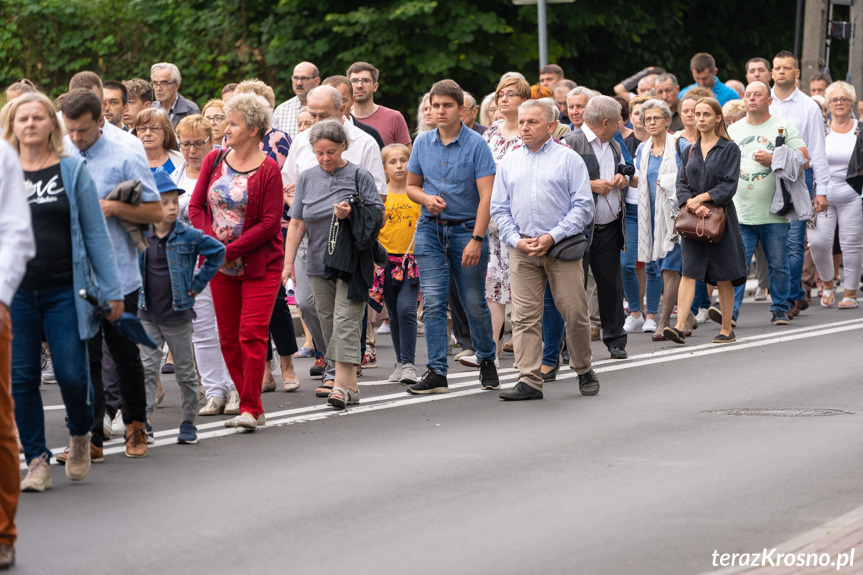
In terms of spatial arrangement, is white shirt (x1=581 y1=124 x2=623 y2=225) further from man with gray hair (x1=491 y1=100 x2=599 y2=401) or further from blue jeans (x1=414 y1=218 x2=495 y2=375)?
man with gray hair (x1=491 y1=100 x2=599 y2=401)

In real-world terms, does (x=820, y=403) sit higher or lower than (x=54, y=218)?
lower

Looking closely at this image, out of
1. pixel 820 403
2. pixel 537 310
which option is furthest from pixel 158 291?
pixel 820 403

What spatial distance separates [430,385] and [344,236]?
1.35m

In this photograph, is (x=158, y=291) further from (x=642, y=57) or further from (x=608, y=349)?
(x=642, y=57)

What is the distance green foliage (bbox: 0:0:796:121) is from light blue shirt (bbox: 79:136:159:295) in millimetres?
13631

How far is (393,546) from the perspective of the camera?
242 inches

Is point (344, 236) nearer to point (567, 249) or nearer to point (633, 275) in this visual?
point (567, 249)

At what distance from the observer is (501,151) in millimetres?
11891

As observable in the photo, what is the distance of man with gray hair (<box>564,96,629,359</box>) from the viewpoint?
11953mm

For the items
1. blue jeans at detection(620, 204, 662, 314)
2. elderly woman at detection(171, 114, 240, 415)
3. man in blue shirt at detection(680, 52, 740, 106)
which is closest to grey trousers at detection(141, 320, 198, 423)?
elderly woman at detection(171, 114, 240, 415)

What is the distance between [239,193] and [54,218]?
6.65 ft

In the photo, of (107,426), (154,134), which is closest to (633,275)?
(154,134)

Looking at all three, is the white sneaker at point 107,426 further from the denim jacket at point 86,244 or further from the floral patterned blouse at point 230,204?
the denim jacket at point 86,244

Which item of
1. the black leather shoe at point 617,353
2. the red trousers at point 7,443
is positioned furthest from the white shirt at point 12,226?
the black leather shoe at point 617,353
